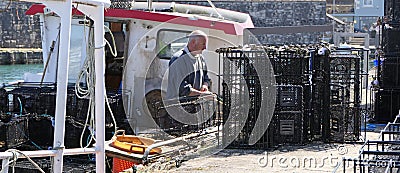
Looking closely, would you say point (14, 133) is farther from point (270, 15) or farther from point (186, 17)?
point (270, 15)

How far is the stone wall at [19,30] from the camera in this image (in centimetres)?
4359

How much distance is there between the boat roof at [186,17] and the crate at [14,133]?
60.1 inches

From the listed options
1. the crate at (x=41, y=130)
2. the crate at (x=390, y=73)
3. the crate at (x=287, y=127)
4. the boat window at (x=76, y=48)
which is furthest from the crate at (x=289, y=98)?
the boat window at (x=76, y=48)

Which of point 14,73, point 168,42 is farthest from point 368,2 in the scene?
point 168,42

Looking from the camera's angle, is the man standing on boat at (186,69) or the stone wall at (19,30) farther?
the stone wall at (19,30)

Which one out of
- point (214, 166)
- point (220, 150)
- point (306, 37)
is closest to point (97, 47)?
point (214, 166)

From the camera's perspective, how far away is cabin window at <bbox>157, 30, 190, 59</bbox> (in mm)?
10172

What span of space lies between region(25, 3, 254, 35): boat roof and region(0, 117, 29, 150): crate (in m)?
1.53

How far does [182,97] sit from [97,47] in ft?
9.81

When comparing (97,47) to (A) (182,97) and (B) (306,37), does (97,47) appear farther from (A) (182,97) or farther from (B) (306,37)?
(B) (306,37)

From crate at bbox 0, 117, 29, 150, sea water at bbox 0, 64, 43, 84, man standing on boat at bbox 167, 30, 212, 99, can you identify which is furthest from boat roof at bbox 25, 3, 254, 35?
sea water at bbox 0, 64, 43, 84

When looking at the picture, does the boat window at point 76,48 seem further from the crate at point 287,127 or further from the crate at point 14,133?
the crate at point 287,127

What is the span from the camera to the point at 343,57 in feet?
28.4

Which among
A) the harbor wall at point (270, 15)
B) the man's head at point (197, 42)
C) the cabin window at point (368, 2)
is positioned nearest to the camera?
the man's head at point (197, 42)
